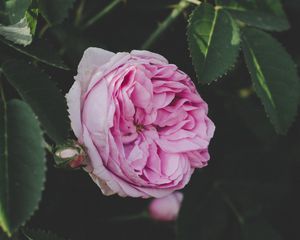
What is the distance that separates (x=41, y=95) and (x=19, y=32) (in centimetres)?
11

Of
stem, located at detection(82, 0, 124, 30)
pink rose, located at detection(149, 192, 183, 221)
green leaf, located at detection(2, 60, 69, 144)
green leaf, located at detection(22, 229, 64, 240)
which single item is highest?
green leaf, located at detection(2, 60, 69, 144)

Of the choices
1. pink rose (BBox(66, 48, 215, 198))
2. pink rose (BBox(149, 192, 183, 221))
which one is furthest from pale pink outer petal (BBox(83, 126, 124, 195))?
pink rose (BBox(149, 192, 183, 221))

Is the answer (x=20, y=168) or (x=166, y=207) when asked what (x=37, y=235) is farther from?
(x=166, y=207)

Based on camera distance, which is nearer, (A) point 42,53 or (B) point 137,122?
(A) point 42,53

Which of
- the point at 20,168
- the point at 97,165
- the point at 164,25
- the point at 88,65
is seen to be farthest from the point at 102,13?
the point at 20,168

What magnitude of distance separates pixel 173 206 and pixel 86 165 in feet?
1.57

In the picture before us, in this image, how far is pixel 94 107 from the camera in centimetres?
80

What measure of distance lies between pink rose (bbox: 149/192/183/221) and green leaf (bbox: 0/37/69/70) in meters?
0.53

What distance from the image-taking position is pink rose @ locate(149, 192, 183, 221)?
1232 mm

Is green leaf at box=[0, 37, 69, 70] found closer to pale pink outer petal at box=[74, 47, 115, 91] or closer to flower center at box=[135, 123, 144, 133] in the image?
pale pink outer petal at box=[74, 47, 115, 91]

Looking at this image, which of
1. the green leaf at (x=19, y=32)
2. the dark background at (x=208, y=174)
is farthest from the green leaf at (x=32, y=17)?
the dark background at (x=208, y=174)

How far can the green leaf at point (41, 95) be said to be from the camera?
0.69 metres

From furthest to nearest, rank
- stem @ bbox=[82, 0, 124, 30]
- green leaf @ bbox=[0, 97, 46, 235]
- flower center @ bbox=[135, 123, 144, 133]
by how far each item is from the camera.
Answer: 1. stem @ bbox=[82, 0, 124, 30]
2. flower center @ bbox=[135, 123, 144, 133]
3. green leaf @ bbox=[0, 97, 46, 235]

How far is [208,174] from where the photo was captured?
4.21ft
